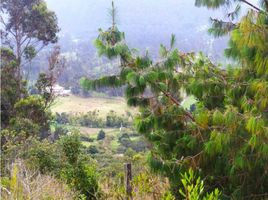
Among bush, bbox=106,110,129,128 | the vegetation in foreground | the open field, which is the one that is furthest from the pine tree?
the open field

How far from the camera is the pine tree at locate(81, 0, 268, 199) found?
3.88 metres

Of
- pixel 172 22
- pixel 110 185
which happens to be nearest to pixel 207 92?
pixel 110 185

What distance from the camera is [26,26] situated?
13094 millimetres

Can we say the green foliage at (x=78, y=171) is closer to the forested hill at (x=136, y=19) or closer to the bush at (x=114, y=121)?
the bush at (x=114, y=121)

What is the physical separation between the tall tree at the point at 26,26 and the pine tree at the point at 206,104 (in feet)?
28.1

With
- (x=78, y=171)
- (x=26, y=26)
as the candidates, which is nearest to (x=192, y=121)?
(x=78, y=171)

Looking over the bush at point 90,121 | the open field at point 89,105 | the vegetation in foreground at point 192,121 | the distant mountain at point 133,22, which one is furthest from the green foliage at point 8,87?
the distant mountain at point 133,22

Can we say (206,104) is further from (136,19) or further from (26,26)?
(136,19)

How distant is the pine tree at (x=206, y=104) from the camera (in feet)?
12.7

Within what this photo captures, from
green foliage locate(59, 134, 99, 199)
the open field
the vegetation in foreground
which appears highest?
the vegetation in foreground

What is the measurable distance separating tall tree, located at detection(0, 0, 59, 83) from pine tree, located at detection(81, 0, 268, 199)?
855cm

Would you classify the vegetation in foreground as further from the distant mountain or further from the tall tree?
the distant mountain

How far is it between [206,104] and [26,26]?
9378 millimetres

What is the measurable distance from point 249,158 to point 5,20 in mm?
10972
